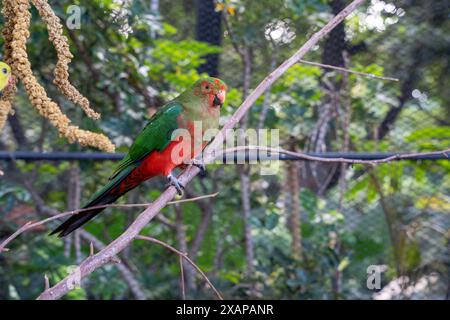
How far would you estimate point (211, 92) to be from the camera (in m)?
1.78

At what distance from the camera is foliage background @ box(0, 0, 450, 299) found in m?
2.41

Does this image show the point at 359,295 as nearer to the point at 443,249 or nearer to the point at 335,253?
the point at 335,253

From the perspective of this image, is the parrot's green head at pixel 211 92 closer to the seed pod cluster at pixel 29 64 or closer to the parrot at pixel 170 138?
the parrot at pixel 170 138

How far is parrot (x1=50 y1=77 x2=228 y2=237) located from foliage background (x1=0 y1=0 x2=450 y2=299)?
627mm

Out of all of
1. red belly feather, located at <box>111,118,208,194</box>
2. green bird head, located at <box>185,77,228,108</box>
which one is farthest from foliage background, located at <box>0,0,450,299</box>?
red belly feather, located at <box>111,118,208,194</box>

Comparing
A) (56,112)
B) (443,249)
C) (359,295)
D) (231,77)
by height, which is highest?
(231,77)

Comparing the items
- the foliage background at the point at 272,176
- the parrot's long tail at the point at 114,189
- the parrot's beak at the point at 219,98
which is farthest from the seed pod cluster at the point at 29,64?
→ the foliage background at the point at 272,176

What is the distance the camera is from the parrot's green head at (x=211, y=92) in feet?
5.84

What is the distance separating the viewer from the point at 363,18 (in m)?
2.96

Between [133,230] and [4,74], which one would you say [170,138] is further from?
[4,74]

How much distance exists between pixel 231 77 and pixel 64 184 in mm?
936

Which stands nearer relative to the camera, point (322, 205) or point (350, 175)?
point (322, 205)

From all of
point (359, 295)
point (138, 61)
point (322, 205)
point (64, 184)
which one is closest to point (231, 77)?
point (138, 61)

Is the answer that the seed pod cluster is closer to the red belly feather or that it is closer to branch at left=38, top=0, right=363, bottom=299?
branch at left=38, top=0, right=363, bottom=299
